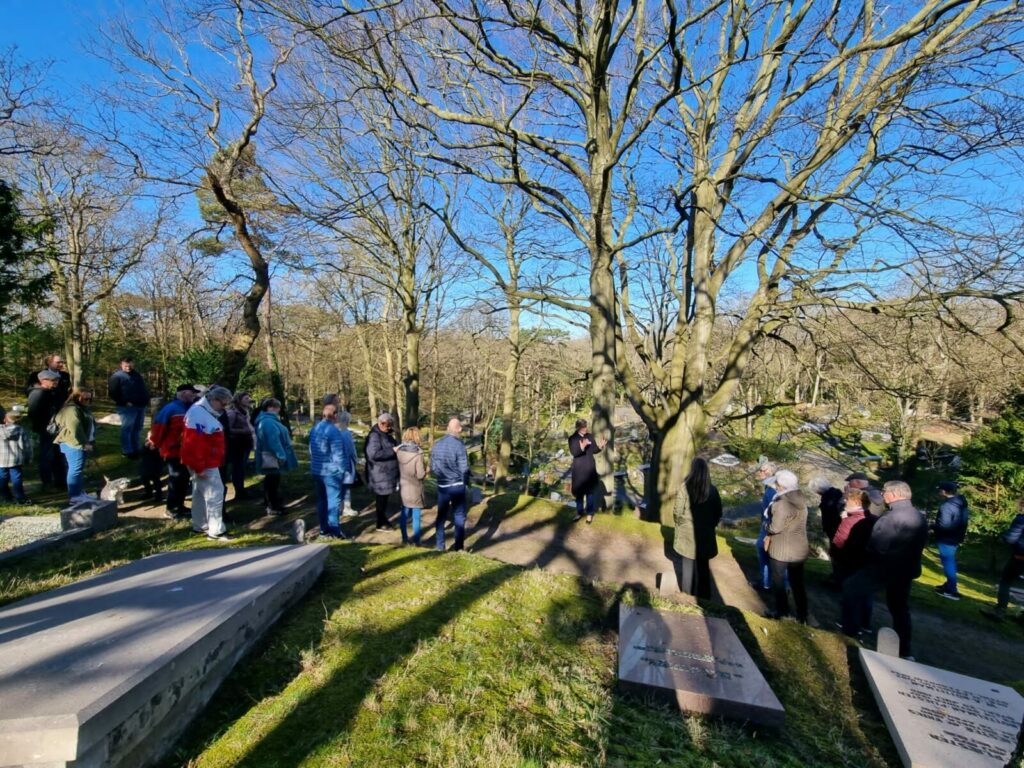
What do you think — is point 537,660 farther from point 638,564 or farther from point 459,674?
point 638,564

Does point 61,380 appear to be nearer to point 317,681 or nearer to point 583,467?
point 317,681

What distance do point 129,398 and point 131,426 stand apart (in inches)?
27.2

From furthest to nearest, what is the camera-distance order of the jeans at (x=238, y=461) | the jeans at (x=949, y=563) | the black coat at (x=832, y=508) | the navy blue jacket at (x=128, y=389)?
the navy blue jacket at (x=128, y=389) → the jeans at (x=238, y=461) → the jeans at (x=949, y=563) → the black coat at (x=832, y=508)

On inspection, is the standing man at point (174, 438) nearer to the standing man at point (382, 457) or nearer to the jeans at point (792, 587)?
the standing man at point (382, 457)

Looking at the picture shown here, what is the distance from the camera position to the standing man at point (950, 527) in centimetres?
736

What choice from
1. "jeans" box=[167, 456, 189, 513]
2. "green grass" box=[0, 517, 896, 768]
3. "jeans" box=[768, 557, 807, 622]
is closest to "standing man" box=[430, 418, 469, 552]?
"green grass" box=[0, 517, 896, 768]

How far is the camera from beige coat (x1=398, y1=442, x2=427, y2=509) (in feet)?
21.6

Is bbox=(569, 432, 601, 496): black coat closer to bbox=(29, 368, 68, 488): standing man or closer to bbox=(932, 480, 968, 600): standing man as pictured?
bbox=(932, 480, 968, 600): standing man

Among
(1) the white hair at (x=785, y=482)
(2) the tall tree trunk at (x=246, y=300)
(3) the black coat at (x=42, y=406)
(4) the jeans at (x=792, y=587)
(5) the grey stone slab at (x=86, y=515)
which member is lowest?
(4) the jeans at (x=792, y=587)

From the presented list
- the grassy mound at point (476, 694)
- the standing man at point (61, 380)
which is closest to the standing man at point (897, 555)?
the grassy mound at point (476, 694)

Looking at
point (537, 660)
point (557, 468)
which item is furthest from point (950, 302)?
point (557, 468)

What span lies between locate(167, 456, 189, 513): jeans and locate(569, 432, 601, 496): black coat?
576 cm

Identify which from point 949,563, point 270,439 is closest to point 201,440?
point 270,439

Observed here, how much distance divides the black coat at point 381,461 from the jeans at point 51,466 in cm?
538
